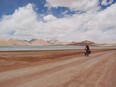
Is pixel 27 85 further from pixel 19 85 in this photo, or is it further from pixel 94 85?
pixel 94 85

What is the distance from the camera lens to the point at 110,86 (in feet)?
33.7

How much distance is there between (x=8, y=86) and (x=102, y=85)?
438cm

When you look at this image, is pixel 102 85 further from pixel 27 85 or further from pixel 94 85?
pixel 27 85

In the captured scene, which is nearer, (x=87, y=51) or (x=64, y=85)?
(x=64, y=85)

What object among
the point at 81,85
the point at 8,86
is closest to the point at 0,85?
the point at 8,86

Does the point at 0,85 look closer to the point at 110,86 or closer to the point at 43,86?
the point at 43,86

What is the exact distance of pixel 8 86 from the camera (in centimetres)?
981

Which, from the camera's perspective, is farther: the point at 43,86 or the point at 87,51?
the point at 87,51

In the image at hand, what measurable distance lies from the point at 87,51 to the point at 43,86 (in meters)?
31.8

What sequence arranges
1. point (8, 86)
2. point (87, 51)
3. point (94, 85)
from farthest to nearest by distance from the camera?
point (87, 51) → point (94, 85) → point (8, 86)

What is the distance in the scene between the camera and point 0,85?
10086 mm

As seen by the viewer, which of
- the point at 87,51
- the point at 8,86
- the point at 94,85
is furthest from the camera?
the point at 87,51

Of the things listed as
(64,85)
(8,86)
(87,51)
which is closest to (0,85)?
(8,86)

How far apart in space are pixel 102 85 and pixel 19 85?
391 cm
